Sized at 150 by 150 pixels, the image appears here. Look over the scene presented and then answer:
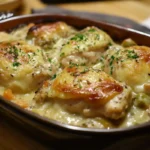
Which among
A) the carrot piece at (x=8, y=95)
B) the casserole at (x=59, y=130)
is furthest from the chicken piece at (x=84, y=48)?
the casserole at (x=59, y=130)

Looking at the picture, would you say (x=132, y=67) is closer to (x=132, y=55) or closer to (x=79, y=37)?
(x=132, y=55)

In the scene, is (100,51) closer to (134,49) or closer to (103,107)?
(134,49)

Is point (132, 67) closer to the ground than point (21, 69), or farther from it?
closer to the ground

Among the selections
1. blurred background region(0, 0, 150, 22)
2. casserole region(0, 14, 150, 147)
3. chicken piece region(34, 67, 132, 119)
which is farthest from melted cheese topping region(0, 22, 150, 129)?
blurred background region(0, 0, 150, 22)

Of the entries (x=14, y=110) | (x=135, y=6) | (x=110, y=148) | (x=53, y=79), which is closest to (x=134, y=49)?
(x=53, y=79)

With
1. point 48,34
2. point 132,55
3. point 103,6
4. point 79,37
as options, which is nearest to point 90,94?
point 132,55

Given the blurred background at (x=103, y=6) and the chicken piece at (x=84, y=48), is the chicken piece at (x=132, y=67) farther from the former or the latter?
the blurred background at (x=103, y=6)

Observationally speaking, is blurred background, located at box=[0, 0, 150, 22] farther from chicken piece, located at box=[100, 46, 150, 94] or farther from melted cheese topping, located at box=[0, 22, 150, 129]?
chicken piece, located at box=[100, 46, 150, 94]
